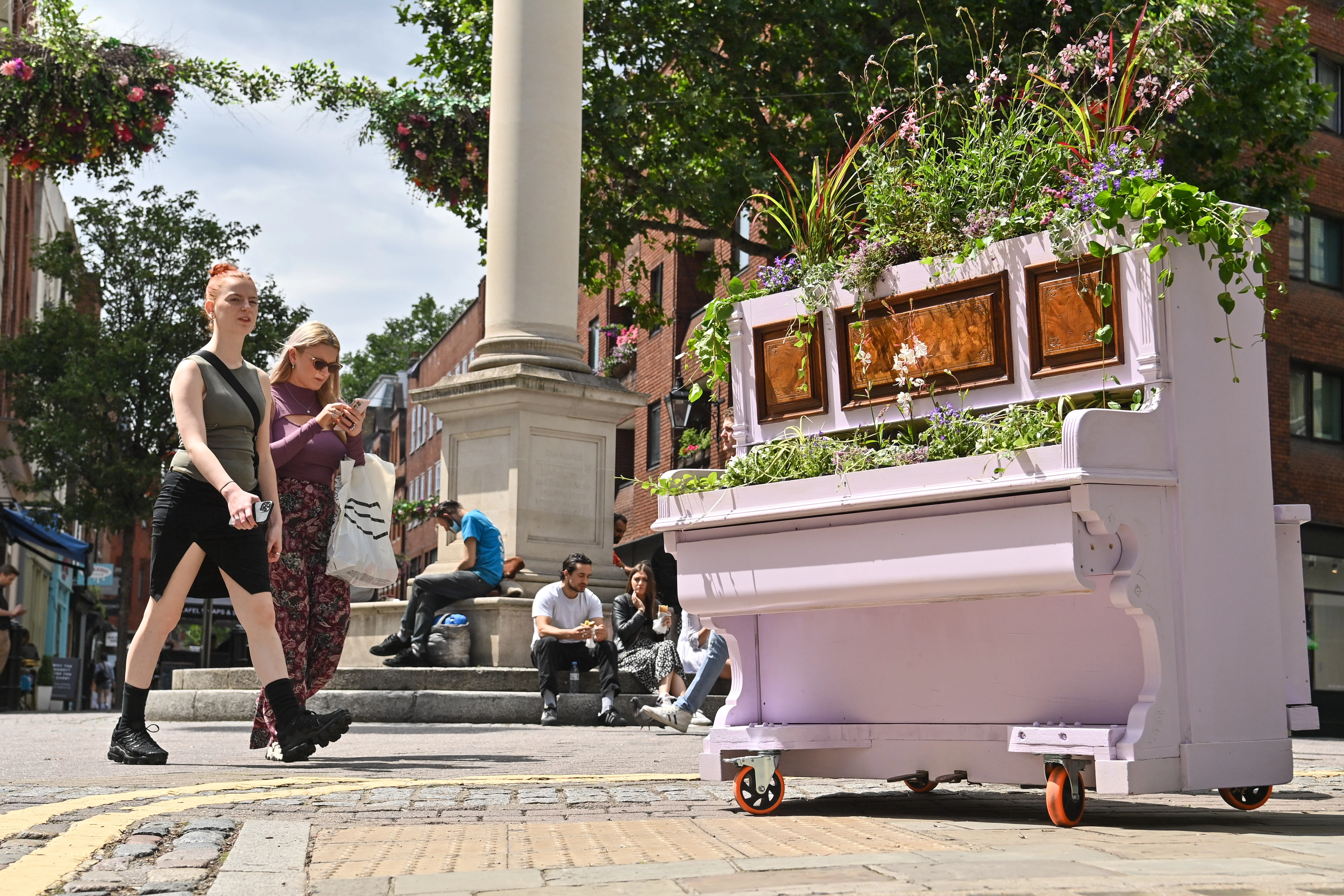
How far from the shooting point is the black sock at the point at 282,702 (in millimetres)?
6785

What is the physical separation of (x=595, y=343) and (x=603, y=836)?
142 feet

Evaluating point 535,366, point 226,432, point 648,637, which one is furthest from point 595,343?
point 226,432

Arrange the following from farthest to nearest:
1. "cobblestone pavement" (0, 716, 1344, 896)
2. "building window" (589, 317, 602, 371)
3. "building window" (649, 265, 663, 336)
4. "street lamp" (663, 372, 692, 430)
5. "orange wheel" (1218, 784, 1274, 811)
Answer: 1. "building window" (589, 317, 602, 371)
2. "building window" (649, 265, 663, 336)
3. "street lamp" (663, 372, 692, 430)
4. "orange wheel" (1218, 784, 1274, 811)
5. "cobblestone pavement" (0, 716, 1344, 896)

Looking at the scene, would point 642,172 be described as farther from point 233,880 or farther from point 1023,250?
point 233,880

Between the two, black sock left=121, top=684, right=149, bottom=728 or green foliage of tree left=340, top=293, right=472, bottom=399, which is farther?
green foliage of tree left=340, top=293, right=472, bottom=399

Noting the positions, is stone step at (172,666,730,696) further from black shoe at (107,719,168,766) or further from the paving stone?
the paving stone

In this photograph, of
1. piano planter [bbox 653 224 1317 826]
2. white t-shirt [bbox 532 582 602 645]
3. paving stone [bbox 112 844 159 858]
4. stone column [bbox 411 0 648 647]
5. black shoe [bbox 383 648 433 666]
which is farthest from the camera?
stone column [bbox 411 0 648 647]

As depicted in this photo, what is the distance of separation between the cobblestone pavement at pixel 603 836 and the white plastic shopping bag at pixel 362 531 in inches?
35.5

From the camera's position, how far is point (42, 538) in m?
30.3

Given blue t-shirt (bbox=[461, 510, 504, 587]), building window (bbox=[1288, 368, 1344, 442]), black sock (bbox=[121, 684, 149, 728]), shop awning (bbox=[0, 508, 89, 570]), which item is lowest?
black sock (bbox=[121, 684, 149, 728])

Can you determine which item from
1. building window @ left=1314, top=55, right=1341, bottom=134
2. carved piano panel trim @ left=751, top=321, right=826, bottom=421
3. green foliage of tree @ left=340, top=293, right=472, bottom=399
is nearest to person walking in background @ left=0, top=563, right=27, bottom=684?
carved piano panel trim @ left=751, top=321, right=826, bottom=421

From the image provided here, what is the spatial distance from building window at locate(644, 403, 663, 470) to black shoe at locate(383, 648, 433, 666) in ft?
94.7

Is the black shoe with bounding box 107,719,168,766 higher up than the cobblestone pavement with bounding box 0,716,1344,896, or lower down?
higher up

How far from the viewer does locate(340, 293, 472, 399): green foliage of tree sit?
86.1m
